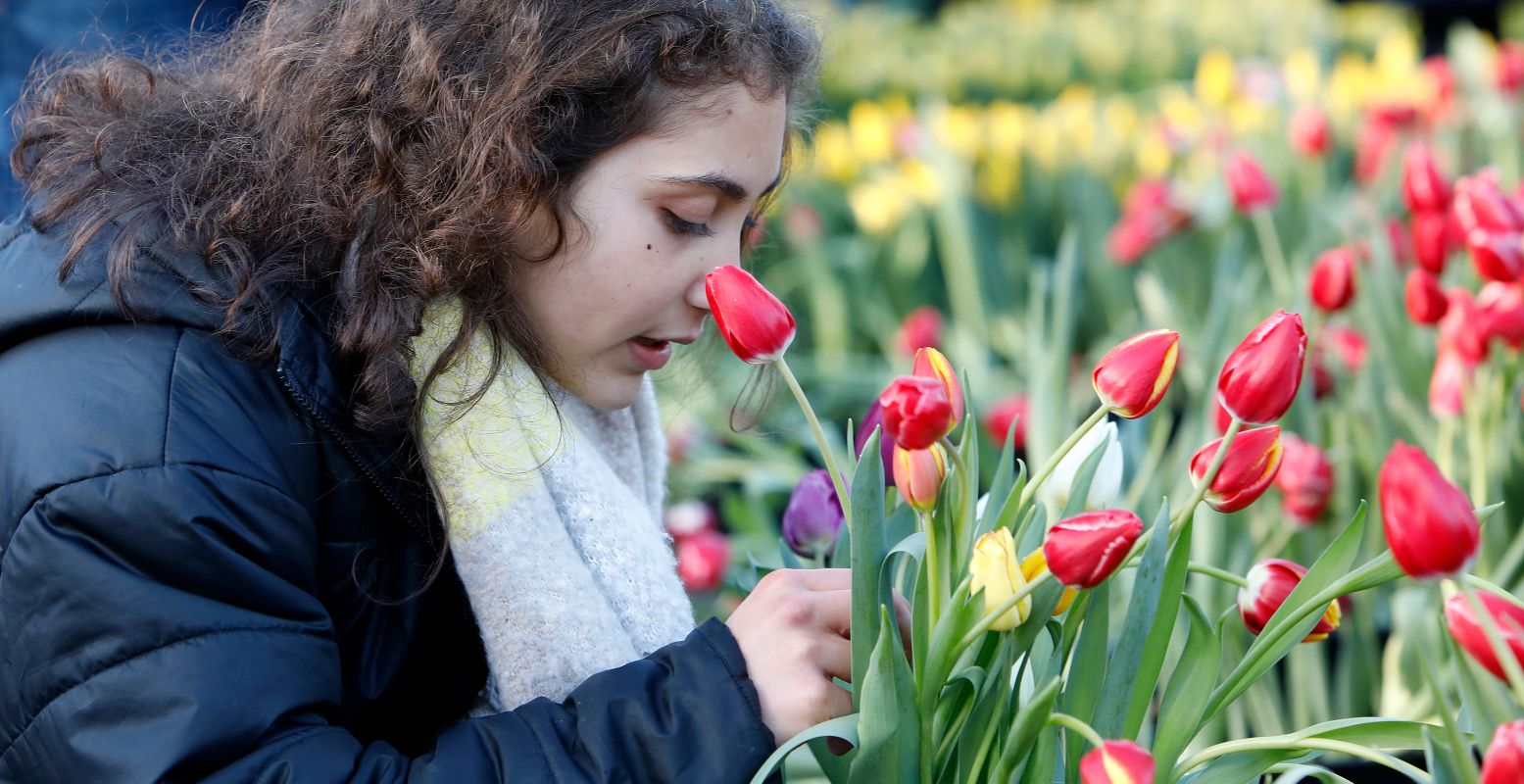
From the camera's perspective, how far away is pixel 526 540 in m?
1.13

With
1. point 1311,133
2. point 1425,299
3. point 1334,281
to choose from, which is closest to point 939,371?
point 1425,299

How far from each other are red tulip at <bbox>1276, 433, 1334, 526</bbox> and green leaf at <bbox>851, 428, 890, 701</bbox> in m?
0.93

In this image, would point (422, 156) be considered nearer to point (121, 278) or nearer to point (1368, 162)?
point (121, 278)

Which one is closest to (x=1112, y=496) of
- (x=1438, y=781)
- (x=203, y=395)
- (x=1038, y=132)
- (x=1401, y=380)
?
(x=1438, y=781)

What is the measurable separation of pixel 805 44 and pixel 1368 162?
1881mm

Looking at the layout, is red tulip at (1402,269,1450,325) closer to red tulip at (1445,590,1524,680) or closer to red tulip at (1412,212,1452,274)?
red tulip at (1412,212,1452,274)

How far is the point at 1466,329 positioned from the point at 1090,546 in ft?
3.34

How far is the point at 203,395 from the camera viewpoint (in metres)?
1.01

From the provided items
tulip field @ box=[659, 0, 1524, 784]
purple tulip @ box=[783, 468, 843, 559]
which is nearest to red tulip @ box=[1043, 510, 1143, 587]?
tulip field @ box=[659, 0, 1524, 784]

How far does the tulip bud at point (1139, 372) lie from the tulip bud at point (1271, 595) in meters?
0.17

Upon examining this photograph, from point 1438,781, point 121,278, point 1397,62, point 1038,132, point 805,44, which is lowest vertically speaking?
point 1038,132

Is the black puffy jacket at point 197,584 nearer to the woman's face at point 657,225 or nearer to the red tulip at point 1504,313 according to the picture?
the woman's face at point 657,225

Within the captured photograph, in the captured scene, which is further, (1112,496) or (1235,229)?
(1235,229)

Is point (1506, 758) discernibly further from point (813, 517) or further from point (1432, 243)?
point (1432, 243)
